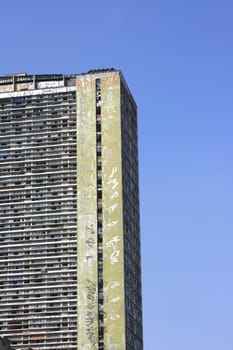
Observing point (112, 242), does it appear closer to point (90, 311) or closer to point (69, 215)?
point (69, 215)

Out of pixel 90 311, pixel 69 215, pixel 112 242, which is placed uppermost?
pixel 69 215

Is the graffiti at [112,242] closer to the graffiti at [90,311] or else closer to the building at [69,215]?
the building at [69,215]

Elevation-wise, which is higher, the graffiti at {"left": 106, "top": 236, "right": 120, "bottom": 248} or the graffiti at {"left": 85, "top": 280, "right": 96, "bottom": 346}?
the graffiti at {"left": 106, "top": 236, "right": 120, "bottom": 248}

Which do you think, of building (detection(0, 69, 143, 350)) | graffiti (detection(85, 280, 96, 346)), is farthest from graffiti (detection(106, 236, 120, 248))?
graffiti (detection(85, 280, 96, 346))

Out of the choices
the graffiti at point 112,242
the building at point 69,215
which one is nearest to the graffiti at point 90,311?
the building at point 69,215

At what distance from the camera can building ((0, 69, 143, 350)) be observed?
15812cm

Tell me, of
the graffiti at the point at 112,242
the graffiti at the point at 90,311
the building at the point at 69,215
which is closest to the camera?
the graffiti at the point at 90,311

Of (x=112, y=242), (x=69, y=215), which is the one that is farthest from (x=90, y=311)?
(x=69, y=215)

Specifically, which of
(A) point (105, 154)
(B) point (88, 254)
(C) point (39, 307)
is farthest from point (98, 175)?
(C) point (39, 307)

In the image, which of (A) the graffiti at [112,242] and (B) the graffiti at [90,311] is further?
(A) the graffiti at [112,242]

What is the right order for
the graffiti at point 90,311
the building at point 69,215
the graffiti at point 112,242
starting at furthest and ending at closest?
the graffiti at point 112,242 → the building at point 69,215 → the graffiti at point 90,311

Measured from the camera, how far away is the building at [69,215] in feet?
519

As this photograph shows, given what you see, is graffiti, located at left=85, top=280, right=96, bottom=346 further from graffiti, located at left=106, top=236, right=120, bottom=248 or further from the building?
graffiti, located at left=106, top=236, right=120, bottom=248

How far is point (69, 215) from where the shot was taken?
164 metres
